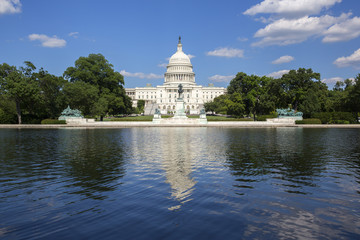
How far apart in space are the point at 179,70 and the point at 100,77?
104 metres

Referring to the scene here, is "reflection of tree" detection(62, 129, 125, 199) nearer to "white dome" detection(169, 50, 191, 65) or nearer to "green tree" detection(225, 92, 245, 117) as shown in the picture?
"green tree" detection(225, 92, 245, 117)

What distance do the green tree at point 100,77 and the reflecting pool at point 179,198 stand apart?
1905 inches

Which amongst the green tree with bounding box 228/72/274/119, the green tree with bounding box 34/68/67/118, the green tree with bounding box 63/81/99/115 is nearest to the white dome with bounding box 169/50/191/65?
the green tree with bounding box 228/72/274/119

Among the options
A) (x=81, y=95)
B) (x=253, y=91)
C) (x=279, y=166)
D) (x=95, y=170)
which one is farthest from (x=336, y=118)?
(x=95, y=170)

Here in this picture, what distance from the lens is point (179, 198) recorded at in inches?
324

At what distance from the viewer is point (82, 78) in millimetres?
62281

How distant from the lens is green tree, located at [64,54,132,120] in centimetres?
6183

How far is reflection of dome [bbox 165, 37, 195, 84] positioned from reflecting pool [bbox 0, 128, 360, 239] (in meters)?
154

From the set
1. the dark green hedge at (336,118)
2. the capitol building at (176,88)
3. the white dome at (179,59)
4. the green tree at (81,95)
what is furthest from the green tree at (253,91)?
the white dome at (179,59)

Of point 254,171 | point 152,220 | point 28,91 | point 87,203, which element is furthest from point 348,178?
point 28,91

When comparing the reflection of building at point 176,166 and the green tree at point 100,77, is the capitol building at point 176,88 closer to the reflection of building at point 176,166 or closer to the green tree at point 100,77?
the green tree at point 100,77

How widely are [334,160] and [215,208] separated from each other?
31.5ft

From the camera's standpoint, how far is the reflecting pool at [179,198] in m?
6.16

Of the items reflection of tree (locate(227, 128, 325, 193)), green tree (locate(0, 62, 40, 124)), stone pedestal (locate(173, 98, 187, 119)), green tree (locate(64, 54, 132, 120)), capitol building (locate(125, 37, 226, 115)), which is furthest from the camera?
capitol building (locate(125, 37, 226, 115))
